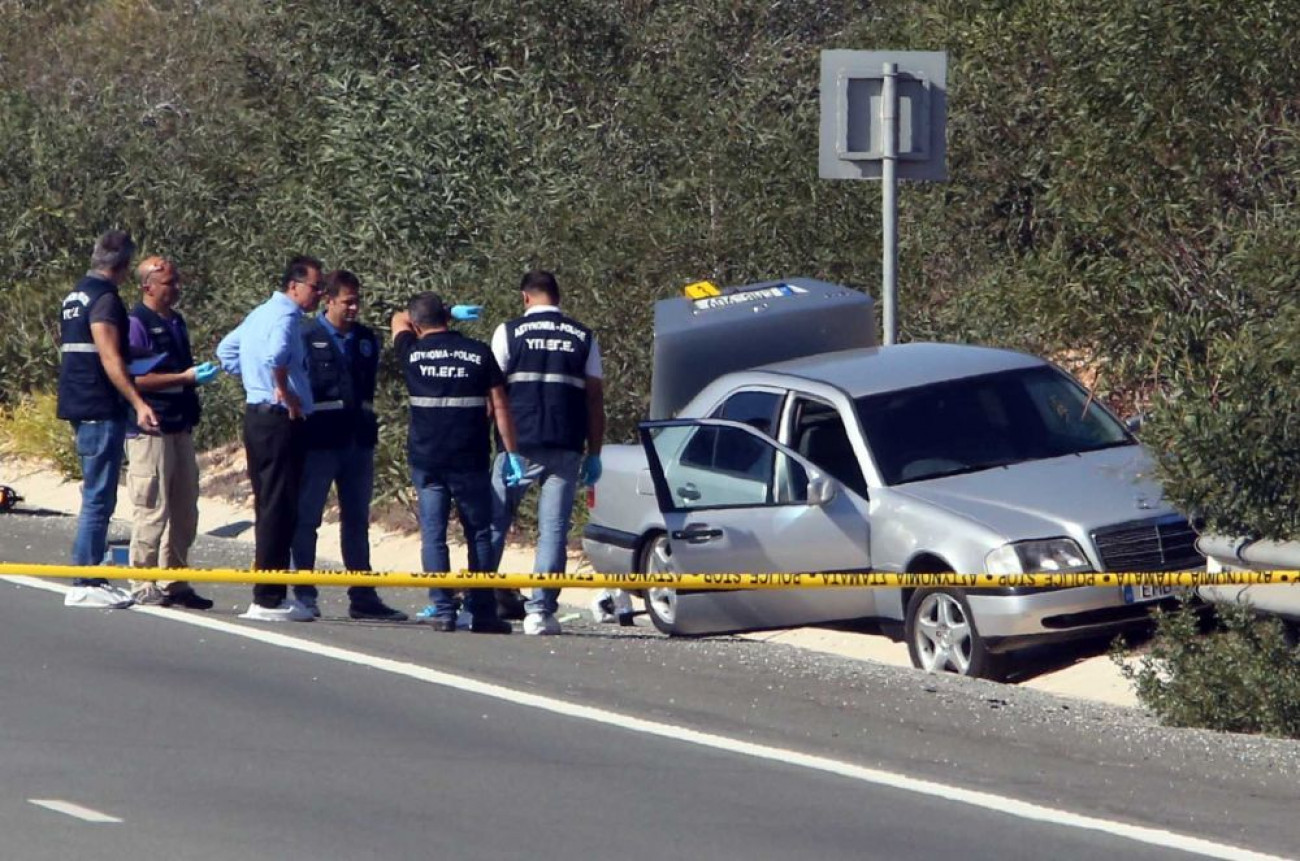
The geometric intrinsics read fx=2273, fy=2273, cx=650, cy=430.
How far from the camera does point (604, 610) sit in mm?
11898

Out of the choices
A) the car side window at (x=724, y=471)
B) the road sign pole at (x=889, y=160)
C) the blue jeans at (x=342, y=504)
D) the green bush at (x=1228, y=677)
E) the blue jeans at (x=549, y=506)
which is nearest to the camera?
the green bush at (x=1228, y=677)

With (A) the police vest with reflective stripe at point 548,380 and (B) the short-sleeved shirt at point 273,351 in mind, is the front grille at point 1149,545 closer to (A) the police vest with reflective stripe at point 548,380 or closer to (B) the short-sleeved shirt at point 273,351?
(A) the police vest with reflective stripe at point 548,380

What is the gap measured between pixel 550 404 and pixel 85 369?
2368mm

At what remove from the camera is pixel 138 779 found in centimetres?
779

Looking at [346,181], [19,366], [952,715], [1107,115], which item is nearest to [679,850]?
[952,715]

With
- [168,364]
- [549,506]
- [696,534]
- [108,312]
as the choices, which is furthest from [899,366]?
[108,312]

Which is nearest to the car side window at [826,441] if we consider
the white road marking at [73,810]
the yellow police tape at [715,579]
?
the yellow police tape at [715,579]

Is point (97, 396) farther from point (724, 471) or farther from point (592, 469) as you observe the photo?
point (724, 471)

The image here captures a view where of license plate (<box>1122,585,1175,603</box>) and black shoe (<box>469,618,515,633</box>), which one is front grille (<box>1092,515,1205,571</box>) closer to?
license plate (<box>1122,585,1175,603</box>)

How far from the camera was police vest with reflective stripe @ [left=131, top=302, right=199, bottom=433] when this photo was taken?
11375 millimetres

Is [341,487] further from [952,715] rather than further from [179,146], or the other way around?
[179,146]

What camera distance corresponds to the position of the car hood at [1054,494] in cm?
997

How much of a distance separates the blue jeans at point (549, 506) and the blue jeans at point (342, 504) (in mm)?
760

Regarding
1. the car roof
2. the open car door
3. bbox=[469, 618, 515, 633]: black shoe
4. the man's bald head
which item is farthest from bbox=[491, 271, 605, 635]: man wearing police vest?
the man's bald head
